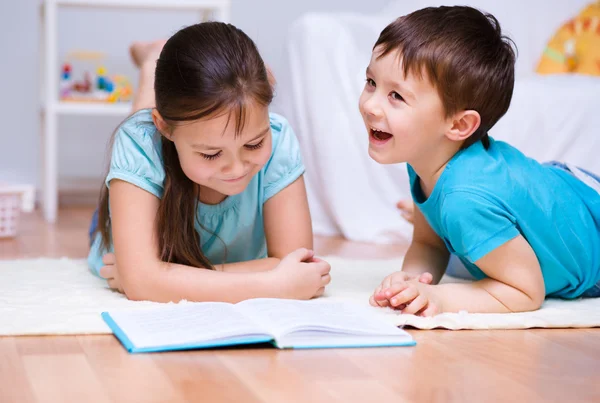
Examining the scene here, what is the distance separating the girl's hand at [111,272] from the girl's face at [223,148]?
0.67 ft

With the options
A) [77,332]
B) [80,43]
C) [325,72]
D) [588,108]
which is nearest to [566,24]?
[588,108]

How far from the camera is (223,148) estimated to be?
1.08 meters

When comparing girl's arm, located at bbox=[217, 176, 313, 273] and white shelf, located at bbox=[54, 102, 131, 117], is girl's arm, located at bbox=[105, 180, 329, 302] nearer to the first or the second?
girl's arm, located at bbox=[217, 176, 313, 273]

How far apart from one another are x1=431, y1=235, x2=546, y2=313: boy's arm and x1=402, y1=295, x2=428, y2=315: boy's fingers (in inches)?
1.6

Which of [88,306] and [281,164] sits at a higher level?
[281,164]

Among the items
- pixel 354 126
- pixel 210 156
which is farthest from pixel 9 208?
pixel 210 156

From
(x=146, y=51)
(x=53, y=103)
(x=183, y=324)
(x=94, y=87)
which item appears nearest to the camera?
(x=183, y=324)

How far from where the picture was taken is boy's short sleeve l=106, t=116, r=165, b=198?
118 centimetres

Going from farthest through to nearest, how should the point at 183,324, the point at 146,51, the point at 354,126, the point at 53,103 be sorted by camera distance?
the point at 53,103 < the point at 354,126 < the point at 146,51 < the point at 183,324

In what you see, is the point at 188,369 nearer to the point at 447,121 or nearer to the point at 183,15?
the point at 447,121

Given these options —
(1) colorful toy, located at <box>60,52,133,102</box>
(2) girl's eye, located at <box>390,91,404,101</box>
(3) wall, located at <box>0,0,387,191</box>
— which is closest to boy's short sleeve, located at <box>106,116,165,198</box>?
(2) girl's eye, located at <box>390,91,404,101</box>

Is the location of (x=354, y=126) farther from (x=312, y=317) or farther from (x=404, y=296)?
(x=312, y=317)

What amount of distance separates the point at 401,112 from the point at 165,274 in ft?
1.31

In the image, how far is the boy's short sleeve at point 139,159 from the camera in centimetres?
118
